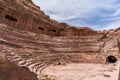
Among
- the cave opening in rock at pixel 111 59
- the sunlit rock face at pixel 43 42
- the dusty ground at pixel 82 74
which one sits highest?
the sunlit rock face at pixel 43 42

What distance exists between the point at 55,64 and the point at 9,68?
34.9 ft

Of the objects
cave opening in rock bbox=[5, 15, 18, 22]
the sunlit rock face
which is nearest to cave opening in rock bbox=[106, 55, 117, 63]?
the sunlit rock face

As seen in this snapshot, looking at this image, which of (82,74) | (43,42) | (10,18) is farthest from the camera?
(10,18)

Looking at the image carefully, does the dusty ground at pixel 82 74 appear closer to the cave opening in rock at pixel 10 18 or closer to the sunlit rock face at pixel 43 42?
the sunlit rock face at pixel 43 42

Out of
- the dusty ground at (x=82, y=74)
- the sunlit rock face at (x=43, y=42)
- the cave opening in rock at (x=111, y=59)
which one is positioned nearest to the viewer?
the dusty ground at (x=82, y=74)

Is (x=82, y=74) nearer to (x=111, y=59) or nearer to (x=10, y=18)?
(x=111, y=59)

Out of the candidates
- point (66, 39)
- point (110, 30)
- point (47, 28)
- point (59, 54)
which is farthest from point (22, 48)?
point (110, 30)

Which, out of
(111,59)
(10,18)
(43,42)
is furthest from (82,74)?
(10,18)

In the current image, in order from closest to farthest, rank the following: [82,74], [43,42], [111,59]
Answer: [82,74]
[43,42]
[111,59]

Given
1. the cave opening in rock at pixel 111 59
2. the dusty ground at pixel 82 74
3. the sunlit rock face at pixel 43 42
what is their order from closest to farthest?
1. the dusty ground at pixel 82 74
2. the sunlit rock face at pixel 43 42
3. the cave opening in rock at pixel 111 59

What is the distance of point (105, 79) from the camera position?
29.2ft

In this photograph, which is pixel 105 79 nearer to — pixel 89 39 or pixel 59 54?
pixel 59 54

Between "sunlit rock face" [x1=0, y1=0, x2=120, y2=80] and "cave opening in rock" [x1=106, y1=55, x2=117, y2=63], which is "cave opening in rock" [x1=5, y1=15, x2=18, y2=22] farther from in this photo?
"cave opening in rock" [x1=106, y1=55, x2=117, y2=63]

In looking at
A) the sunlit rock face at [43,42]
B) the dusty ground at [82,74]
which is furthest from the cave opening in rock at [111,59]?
the dusty ground at [82,74]
